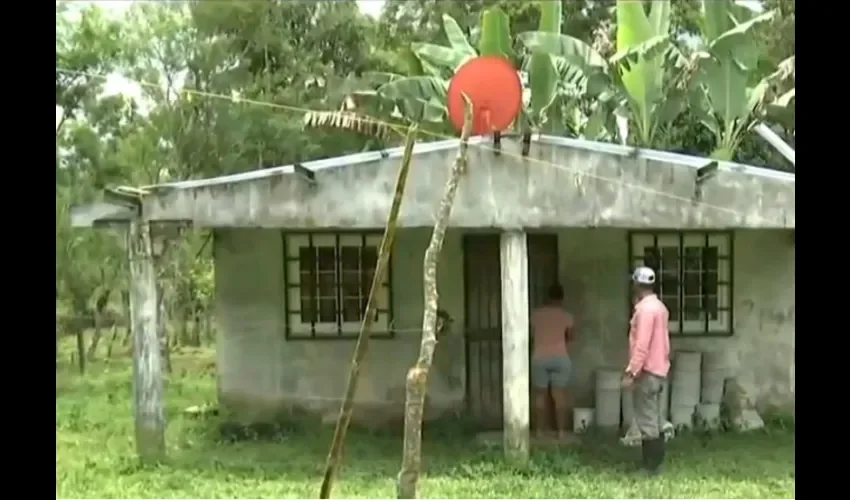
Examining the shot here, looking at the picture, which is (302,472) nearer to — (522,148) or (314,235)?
(314,235)

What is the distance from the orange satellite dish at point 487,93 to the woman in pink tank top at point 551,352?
0.72 m

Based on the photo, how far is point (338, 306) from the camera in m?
3.40

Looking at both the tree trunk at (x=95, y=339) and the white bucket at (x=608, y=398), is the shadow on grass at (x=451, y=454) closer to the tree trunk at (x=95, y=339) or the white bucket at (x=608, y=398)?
the white bucket at (x=608, y=398)

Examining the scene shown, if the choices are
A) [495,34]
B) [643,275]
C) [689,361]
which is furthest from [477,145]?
[689,361]

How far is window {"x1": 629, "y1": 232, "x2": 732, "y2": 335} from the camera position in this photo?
3393mm

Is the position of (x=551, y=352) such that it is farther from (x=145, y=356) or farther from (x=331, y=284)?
(x=145, y=356)

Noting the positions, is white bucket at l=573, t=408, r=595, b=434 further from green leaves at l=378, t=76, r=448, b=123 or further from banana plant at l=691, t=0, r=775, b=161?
green leaves at l=378, t=76, r=448, b=123

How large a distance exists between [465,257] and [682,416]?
944mm

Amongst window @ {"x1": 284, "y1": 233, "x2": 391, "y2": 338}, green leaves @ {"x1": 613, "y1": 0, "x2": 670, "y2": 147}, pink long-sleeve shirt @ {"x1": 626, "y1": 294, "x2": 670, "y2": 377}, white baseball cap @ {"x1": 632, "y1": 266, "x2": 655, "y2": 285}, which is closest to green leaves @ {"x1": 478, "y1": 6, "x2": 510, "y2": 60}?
green leaves @ {"x1": 613, "y1": 0, "x2": 670, "y2": 147}

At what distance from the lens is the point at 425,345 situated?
3277 millimetres

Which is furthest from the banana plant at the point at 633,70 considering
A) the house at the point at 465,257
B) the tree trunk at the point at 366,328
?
the tree trunk at the point at 366,328

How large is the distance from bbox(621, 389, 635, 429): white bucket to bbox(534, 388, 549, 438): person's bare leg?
0.87 feet

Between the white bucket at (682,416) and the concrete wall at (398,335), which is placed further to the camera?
the white bucket at (682,416)

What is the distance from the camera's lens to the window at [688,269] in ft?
11.1
